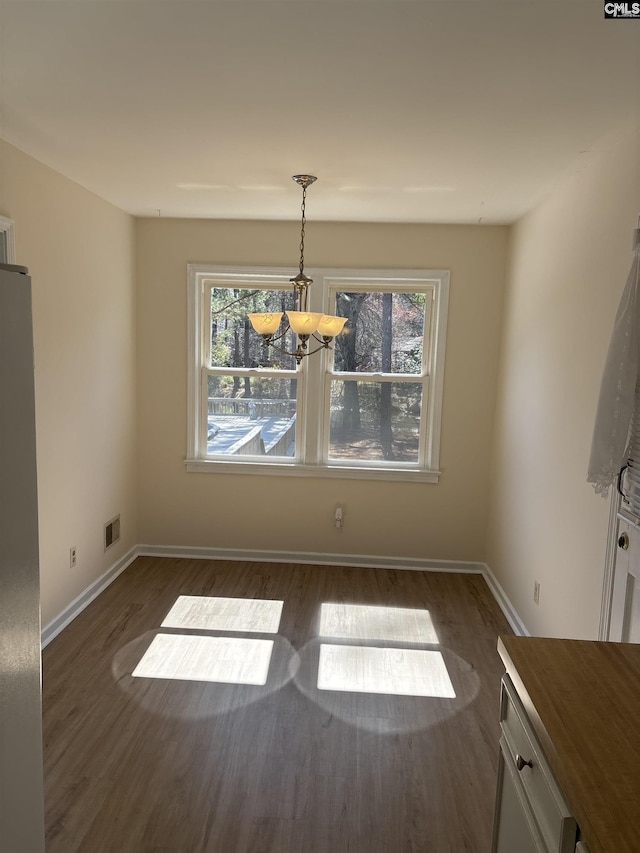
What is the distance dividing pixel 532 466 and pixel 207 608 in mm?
2162

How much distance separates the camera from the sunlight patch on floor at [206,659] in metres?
3.01

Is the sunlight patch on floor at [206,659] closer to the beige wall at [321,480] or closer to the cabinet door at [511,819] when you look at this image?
the beige wall at [321,480]

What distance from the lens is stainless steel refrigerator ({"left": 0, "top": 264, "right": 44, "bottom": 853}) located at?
1160mm

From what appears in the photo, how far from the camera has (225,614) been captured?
3713mm

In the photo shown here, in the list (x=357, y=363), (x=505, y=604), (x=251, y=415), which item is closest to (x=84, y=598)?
(x=251, y=415)

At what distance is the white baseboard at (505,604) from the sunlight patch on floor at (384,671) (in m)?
0.58

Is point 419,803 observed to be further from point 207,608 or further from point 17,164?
point 17,164

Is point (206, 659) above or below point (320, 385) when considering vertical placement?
below

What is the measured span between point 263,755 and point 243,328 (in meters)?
2.99

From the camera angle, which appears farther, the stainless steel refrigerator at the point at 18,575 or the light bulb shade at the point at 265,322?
the light bulb shade at the point at 265,322

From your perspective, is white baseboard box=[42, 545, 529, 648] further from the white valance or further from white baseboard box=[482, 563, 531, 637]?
the white valance

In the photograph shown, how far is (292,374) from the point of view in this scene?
4574 mm

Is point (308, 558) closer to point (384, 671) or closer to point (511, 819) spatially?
point (384, 671)

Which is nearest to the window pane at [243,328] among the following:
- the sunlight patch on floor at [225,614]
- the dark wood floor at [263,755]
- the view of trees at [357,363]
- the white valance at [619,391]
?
the view of trees at [357,363]
